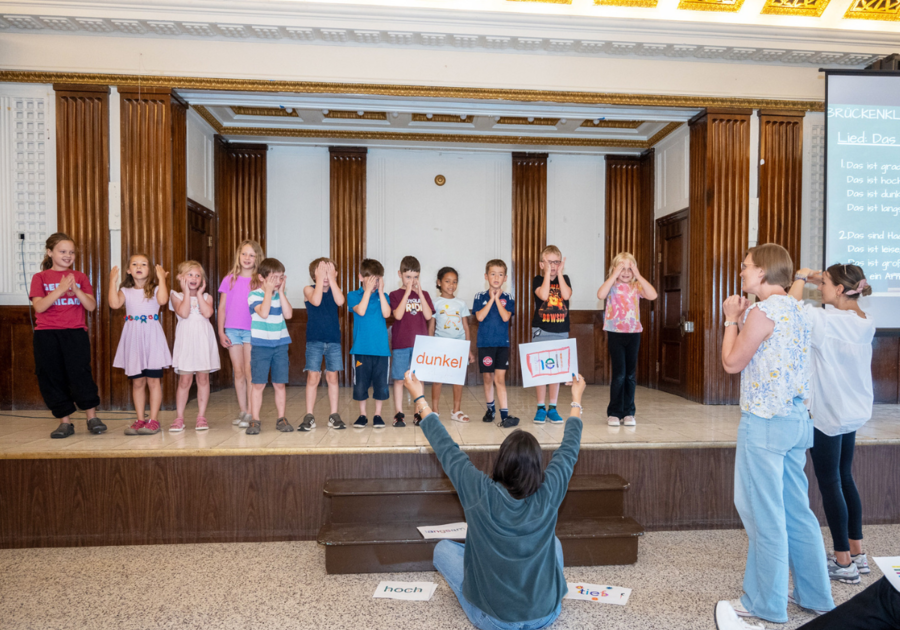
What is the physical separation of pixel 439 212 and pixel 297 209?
1.68 meters

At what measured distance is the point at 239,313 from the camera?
3.81 m

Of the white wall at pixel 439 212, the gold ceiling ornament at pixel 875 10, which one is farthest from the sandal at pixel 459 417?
the gold ceiling ornament at pixel 875 10

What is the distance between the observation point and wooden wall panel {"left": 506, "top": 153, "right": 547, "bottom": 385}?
6641 millimetres

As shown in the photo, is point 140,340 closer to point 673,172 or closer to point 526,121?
point 526,121

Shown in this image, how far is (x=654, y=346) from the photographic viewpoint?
248 inches

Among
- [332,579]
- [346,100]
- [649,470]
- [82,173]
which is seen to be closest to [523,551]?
[332,579]

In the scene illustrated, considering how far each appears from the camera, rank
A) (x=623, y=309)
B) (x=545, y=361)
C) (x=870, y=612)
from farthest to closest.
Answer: (x=623, y=309) → (x=545, y=361) → (x=870, y=612)

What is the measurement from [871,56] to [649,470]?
431cm

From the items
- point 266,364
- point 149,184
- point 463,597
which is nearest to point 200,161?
point 149,184

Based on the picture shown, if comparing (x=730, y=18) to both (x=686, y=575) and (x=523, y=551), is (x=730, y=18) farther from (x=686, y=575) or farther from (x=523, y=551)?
(x=523, y=551)

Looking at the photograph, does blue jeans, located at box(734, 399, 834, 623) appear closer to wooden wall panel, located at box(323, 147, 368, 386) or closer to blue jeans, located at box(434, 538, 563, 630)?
blue jeans, located at box(434, 538, 563, 630)

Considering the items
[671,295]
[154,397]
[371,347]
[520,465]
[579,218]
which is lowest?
[154,397]

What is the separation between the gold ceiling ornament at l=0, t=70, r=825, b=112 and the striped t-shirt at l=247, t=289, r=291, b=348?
206 cm

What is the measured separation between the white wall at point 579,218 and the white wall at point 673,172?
69 cm
